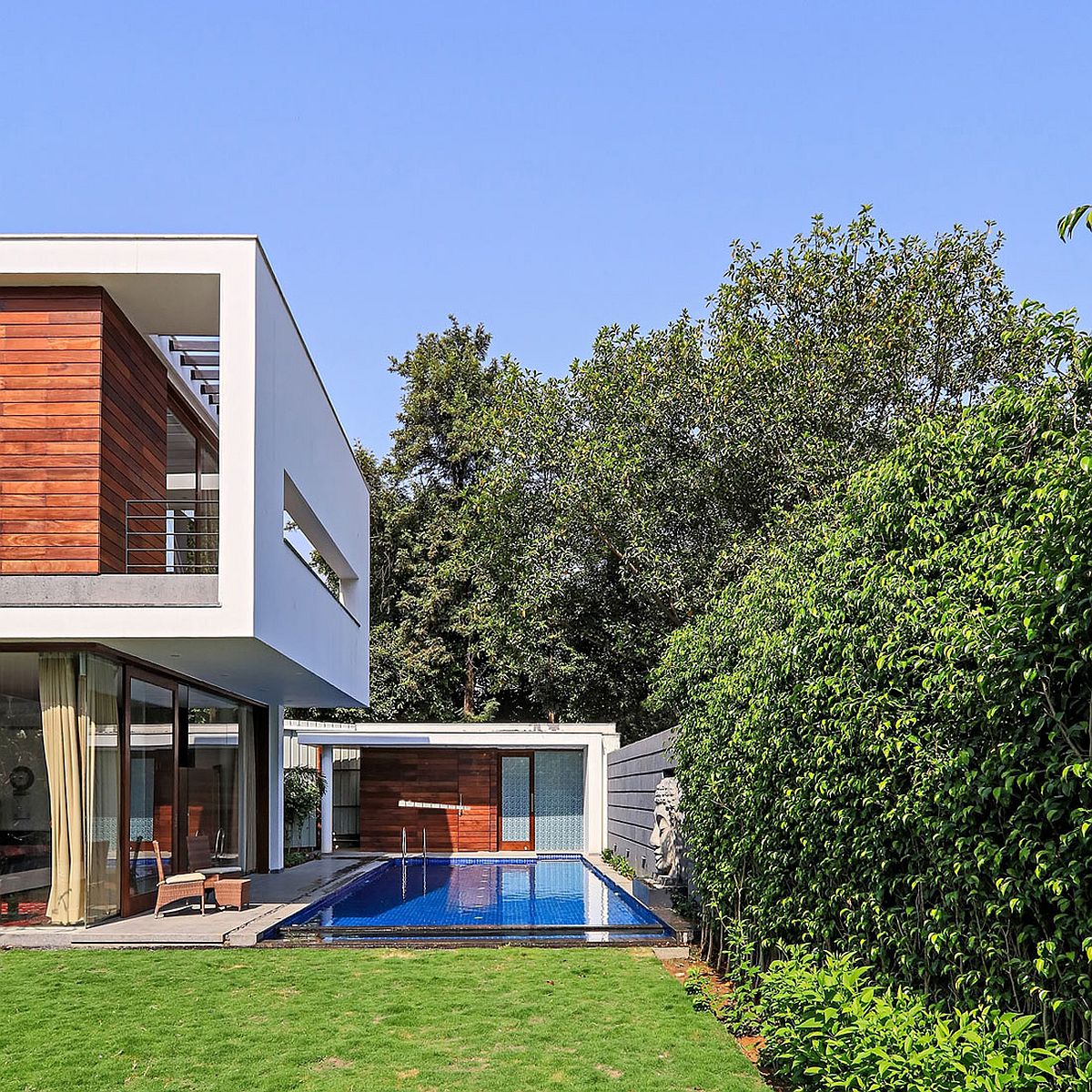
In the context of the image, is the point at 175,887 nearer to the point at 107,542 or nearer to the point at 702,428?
the point at 107,542

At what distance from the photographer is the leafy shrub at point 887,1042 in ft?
12.0

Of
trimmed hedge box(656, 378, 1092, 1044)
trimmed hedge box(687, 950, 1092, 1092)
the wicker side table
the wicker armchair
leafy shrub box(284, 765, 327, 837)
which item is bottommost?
leafy shrub box(284, 765, 327, 837)

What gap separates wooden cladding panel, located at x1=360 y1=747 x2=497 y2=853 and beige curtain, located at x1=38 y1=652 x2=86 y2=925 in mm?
12435

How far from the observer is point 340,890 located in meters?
15.9

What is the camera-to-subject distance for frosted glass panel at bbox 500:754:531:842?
917 inches

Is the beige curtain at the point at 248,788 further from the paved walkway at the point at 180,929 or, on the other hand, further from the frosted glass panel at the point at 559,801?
the frosted glass panel at the point at 559,801

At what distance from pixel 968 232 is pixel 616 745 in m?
11.9

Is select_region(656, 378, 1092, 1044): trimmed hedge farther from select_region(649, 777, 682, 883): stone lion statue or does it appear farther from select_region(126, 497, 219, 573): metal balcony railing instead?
select_region(126, 497, 219, 573): metal balcony railing

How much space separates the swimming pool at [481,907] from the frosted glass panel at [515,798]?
1.12 m

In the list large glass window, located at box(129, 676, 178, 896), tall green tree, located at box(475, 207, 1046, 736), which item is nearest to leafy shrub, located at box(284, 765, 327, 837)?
tall green tree, located at box(475, 207, 1046, 736)

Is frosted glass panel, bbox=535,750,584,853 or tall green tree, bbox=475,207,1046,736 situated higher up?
tall green tree, bbox=475,207,1046,736

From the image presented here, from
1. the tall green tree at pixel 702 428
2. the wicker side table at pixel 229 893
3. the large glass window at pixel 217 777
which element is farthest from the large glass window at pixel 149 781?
the tall green tree at pixel 702 428

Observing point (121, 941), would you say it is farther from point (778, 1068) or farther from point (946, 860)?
point (946, 860)

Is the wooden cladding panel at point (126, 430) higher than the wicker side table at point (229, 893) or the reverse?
higher
